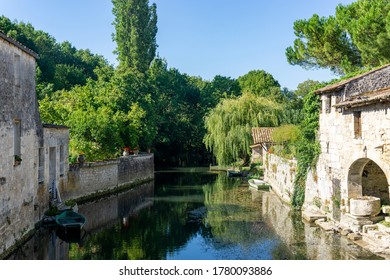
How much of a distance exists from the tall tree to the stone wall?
704 inches

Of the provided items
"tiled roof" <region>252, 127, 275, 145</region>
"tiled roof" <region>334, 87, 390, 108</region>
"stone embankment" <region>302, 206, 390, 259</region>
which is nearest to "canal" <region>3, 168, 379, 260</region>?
"stone embankment" <region>302, 206, 390, 259</region>

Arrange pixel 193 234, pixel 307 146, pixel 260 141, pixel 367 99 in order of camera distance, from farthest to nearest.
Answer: pixel 260 141 < pixel 307 146 < pixel 193 234 < pixel 367 99

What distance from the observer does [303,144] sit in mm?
21688

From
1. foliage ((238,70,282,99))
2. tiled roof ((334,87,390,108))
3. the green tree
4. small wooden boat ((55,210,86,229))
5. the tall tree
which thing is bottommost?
small wooden boat ((55,210,86,229))

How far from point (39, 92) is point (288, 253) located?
35.1 meters

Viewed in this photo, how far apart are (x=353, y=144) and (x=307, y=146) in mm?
4672

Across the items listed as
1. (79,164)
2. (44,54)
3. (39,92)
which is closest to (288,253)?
(79,164)

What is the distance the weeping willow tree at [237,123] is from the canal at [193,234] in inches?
535

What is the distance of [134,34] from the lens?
51812 millimetres

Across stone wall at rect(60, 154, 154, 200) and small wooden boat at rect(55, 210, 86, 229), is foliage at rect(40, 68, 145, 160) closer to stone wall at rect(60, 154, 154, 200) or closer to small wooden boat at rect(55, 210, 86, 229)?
stone wall at rect(60, 154, 154, 200)

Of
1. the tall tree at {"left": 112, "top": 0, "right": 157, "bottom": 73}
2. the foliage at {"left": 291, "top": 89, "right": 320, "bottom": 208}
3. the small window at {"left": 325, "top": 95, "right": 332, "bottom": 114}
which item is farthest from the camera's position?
the tall tree at {"left": 112, "top": 0, "right": 157, "bottom": 73}

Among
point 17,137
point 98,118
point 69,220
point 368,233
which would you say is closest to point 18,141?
point 17,137

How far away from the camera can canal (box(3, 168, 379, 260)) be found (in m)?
14.8

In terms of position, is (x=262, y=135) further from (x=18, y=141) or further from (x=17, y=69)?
(x=17, y=69)
